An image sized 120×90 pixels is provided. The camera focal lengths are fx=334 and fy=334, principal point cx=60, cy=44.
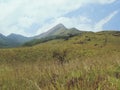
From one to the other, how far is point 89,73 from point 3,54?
6242 centimetres

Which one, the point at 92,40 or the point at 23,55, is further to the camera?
the point at 92,40

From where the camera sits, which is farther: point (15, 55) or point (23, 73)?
point (15, 55)

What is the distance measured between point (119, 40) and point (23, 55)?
50441 millimetres

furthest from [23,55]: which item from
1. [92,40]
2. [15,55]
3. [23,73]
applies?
[23,73]

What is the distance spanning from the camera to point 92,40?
114 meters

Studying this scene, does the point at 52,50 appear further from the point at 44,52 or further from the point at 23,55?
the point at 23,55

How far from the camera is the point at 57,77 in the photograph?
8.04m

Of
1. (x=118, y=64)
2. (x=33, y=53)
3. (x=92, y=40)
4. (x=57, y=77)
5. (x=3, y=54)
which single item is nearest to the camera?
(x=57, y=77)

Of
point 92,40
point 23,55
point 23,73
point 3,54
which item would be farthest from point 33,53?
point 23,73

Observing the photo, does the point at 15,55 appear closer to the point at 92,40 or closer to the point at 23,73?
the point at 92,40

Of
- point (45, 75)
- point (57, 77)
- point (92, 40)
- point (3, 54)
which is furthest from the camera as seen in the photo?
point (92, 40)

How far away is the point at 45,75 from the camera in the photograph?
29.9 feet

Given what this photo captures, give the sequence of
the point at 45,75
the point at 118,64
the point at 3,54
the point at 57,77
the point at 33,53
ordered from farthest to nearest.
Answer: the point at 33,53 < the point at 3,54 < the point at 118,64 < the point at 45,75 < the point at 57,77

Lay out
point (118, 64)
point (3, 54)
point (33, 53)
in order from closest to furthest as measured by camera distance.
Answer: point (118, 64), point (3, 54), point (33, 53)
